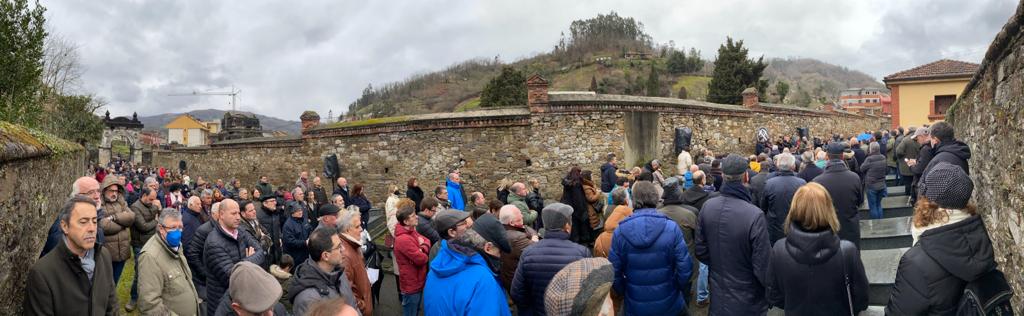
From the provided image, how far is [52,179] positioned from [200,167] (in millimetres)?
22098

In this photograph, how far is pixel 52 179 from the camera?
228 inches

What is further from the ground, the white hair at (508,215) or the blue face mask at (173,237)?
the white hair at (508,215)

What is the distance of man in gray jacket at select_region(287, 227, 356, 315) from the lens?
333 centimetres

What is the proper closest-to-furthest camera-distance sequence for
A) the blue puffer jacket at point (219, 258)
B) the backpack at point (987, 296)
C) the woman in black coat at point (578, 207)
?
the backpack at point (987, 296), the blue puffer jacket at point (219, 258), the woman in black coat at point (578, 207)

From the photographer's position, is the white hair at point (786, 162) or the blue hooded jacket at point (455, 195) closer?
the white hair at point (786, 162)

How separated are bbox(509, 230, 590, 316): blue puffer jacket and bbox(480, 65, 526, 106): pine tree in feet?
73.0

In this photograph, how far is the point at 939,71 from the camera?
2295cm

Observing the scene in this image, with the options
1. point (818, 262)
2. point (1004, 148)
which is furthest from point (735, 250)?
point (1004, 148)

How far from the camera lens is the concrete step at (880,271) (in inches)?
220

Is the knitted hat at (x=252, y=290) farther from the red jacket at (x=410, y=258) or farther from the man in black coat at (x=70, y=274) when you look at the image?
the red jacket at (x=410, y=258)

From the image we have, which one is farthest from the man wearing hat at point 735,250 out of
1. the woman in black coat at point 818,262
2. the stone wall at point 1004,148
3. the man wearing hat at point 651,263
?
the stone wall at point 1004,148

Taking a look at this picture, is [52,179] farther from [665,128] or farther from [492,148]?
[665,128]

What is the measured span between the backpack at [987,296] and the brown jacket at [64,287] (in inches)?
194

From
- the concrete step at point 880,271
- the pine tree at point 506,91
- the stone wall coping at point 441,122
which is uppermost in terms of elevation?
the pine tree at point 506,91
